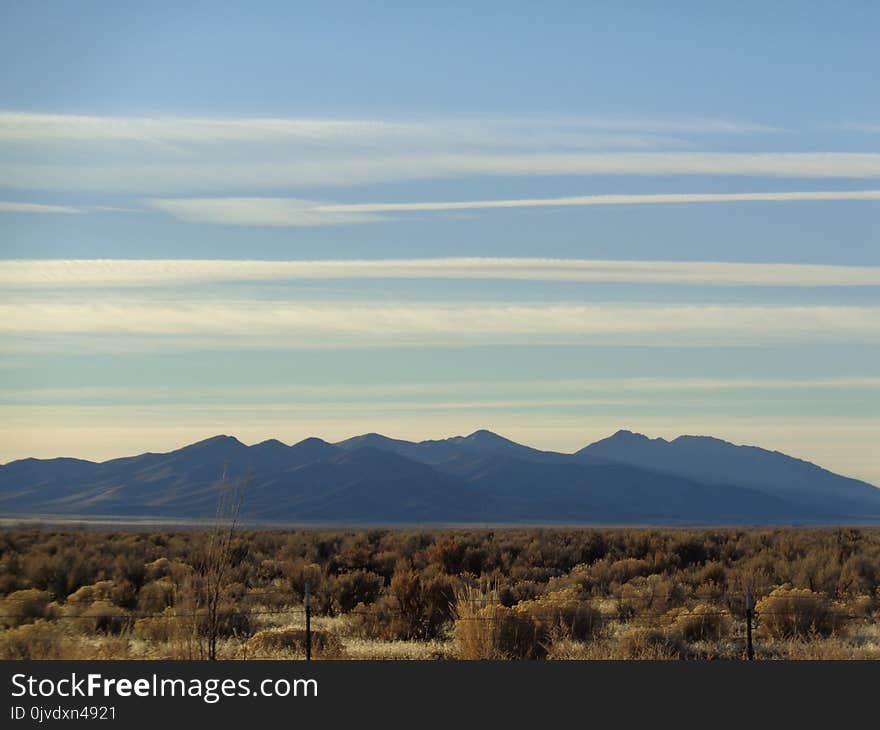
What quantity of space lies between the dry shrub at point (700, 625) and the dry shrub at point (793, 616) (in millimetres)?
796

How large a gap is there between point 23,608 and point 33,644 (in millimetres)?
7186

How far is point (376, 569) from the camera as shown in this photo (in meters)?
37.5

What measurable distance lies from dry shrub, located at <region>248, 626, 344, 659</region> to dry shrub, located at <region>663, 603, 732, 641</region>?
6.40 meters

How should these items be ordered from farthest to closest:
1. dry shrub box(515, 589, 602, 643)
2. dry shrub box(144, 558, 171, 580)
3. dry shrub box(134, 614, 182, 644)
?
dry shrub box(144, 558, 171, 580) < dry shrub box(134, 614, 182, 644) < dry shrub box(515, 589, 602, 643)

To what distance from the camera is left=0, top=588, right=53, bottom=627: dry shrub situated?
26172 mm

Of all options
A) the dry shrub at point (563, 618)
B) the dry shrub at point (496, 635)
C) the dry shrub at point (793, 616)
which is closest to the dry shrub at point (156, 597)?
the dry shrub at point (563, 618)

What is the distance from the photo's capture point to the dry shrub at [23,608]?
85.9 feet

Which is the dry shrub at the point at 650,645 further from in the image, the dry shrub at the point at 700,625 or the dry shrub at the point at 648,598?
the dry shrub at the point at 648,598

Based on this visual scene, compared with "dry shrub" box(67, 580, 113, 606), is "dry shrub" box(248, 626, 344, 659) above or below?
below

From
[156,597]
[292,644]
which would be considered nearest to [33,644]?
[292,644]

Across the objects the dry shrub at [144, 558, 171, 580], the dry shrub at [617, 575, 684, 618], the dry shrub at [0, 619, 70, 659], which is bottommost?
the dry shrub at [617, 575, 684, 618]

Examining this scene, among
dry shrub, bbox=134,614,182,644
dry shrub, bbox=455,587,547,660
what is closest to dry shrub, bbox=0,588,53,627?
dry shrub, bbox=134,614,182,644

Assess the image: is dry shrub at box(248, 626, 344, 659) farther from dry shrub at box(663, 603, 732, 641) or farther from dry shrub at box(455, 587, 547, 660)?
dry shrub at box(663, 603, 732, 641)

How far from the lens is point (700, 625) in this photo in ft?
81.8
